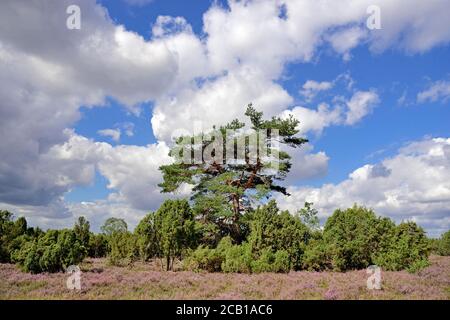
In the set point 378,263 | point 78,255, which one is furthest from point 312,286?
point 78,255

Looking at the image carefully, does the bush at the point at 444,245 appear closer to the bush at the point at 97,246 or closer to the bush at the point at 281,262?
the bush at the point at 281,262

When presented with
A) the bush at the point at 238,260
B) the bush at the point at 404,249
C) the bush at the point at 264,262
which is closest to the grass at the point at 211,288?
the bush at the point at 264,262

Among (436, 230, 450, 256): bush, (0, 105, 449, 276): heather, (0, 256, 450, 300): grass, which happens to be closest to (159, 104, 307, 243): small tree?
(0, 105, 449, 276): heather

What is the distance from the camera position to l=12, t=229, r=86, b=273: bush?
2145 centimetres

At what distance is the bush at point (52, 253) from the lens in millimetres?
21453

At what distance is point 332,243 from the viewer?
26.5 metres

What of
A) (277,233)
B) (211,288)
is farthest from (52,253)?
(277,233)

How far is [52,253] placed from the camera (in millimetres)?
21484

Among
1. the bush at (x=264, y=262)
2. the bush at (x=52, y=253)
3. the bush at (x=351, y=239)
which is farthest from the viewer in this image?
the bush at (x=351, y=239)

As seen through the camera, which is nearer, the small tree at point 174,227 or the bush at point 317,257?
the small tree at point 174,227

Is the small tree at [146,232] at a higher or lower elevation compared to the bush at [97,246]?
higher

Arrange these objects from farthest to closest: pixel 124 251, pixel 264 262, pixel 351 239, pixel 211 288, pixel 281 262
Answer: pixel 124 251 < pixel 351 239 < pixel 281 262 < pixel 264 262 < pixel 211 288

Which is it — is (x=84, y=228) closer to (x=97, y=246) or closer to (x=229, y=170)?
(x=97, y=246)
